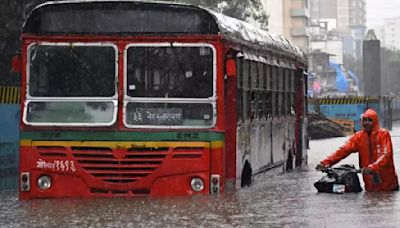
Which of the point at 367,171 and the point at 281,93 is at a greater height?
the point at 281,93

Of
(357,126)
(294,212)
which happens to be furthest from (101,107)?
(357,126)

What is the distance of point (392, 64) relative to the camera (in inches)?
3898

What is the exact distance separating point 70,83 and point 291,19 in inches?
3920

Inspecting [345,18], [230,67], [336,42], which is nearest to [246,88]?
[230,67]

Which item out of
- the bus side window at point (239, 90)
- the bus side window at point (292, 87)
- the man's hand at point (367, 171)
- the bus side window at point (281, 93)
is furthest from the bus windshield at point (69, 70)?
the bus side window at point (292, 87)

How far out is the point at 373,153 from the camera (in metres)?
11.8

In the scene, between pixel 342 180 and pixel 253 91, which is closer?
pixel 342 180

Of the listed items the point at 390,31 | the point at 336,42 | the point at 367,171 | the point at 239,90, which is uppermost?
the point at 390,31

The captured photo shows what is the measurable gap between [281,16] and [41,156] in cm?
9925

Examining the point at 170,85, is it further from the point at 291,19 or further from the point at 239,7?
the point at 291,19

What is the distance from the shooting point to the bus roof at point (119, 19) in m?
11.3

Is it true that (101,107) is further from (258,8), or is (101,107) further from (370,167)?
(258,8)

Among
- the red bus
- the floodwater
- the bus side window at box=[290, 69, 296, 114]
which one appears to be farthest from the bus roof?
the bus side window at box=[290, 69, 296, 114]

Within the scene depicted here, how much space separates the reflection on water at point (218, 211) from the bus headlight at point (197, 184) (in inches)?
8.1
